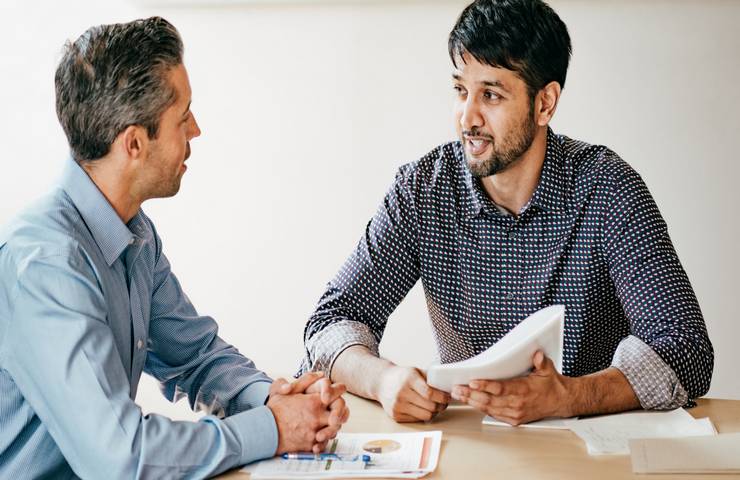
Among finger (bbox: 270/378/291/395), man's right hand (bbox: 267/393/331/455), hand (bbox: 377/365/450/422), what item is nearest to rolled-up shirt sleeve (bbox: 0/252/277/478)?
man's right hand (bbox: 267/393/331/455)

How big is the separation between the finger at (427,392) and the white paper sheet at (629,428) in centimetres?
22

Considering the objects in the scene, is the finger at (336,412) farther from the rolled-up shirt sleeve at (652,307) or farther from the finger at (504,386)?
the rolled-up shirt sleeve at (652,307)

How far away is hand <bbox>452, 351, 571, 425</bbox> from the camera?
147 cm

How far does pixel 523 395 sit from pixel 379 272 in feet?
1.81

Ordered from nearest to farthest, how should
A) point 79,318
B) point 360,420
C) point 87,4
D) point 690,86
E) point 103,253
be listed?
point 79,318 < point 103,253 < point 360,420 < point 690,86 < point 87,4

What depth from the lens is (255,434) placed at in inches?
52.4

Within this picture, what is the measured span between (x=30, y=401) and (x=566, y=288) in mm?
1094

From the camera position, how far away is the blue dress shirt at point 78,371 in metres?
1.22

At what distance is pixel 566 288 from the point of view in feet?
6.16

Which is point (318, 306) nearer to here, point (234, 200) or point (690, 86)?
point (234, 200)

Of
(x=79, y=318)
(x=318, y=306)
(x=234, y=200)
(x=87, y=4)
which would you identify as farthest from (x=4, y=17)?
(x=79, y=318)

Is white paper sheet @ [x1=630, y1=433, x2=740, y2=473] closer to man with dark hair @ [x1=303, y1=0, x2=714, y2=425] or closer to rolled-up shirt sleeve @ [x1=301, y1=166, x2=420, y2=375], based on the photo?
man with dark hair @ [x1=303, y1=0, x2=714, y2=425]

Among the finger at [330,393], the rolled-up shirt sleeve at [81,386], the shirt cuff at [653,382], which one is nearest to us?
the rolled-up shirt sleeve at [81,386]

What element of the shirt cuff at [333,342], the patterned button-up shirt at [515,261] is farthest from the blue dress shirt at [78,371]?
the patterned button-up shirt at [515,261]
